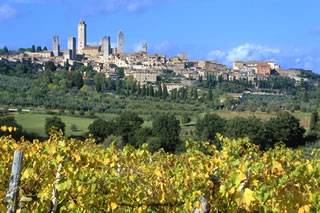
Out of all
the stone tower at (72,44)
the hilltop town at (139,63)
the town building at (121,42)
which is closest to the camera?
the hilltop town at (139,63)

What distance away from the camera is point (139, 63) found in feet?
437

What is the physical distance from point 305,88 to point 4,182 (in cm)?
11215

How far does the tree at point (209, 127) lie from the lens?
42.3m

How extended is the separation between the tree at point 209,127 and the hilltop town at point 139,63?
5577cm

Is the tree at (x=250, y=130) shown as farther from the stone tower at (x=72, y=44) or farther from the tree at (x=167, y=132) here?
the stone tower at (x=72, y=44)

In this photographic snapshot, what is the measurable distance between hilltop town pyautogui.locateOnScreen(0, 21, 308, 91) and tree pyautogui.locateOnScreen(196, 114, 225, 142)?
55.8 meters

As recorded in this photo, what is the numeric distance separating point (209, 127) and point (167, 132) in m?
3.59

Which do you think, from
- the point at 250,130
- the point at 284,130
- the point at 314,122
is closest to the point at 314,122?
the point at 314,122

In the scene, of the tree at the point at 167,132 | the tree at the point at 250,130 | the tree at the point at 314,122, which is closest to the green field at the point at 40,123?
the tree at the point at 167,132

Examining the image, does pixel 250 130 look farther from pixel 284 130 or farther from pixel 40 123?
pixel 40 123

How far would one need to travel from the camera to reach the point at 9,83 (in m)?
69.2

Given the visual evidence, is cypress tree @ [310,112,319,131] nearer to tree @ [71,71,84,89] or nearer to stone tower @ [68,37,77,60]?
tree @ [71,71,84,89]

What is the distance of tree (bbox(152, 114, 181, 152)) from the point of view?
3991 centimetres

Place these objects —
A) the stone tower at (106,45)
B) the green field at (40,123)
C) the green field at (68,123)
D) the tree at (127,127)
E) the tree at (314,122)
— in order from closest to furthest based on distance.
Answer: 1. the tree at (127,127)
2. the green field at (40,123)
3. the green field at (68,123)
4. the tree at (314,122)
5. the stone tower at (106,45)
